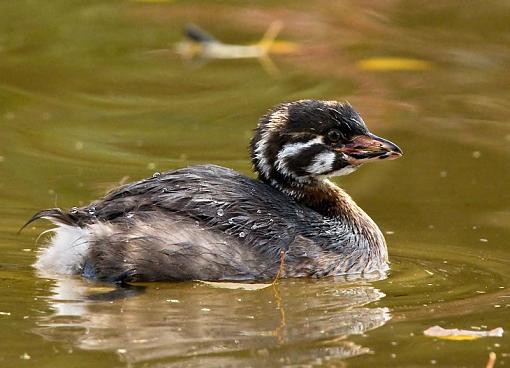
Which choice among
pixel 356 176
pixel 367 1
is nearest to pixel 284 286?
pixel 356 176

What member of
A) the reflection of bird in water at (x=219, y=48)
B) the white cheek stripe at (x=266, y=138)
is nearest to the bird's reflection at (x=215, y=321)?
the white cheek stripe at (x=266, y=138)

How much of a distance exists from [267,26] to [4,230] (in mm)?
7404

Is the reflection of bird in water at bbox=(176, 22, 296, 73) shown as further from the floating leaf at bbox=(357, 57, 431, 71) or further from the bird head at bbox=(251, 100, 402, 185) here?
the bird head at bbox=(251, 100, 402, 185)

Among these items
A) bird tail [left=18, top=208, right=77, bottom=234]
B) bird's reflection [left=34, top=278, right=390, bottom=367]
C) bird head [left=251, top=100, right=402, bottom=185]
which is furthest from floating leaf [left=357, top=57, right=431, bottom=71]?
bird tail [left=18, top=208, right=77, bottom=234]

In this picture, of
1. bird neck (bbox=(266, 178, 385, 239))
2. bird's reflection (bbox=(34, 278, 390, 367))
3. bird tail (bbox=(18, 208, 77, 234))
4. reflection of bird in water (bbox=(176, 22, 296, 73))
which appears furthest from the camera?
reflection of bird in water (bbox=(176, 22, 296, 73))

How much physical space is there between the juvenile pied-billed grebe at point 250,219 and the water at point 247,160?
7.4 inches

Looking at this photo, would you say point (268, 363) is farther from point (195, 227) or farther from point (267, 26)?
point (267, 26)

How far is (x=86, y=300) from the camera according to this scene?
805cm

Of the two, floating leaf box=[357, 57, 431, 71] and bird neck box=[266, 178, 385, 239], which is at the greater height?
floating leaf box=[357, 57, 431, 71]

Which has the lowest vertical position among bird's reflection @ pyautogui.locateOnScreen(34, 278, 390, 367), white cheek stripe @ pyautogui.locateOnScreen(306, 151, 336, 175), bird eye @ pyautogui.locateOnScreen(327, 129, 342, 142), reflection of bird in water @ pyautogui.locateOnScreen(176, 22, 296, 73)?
bird's reflection @ pyautogui.locateOnScreen(34, 278, 390, 367)

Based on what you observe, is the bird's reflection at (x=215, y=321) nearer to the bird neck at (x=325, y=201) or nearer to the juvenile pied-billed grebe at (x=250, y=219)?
the juvenile pied-billed grebe at (x=250, y=219)

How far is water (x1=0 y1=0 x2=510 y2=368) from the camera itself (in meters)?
7.16

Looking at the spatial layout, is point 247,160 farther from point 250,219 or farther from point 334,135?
point 250,219

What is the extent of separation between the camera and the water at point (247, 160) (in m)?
7.16
